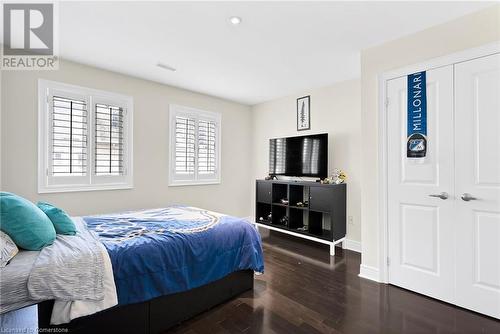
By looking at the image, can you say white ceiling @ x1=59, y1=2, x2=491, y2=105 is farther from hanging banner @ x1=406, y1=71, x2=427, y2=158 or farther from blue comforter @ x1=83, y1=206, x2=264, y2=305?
blue comforter @ x1=83, y1=206, x2=264, y2=305

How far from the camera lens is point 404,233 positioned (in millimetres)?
2506

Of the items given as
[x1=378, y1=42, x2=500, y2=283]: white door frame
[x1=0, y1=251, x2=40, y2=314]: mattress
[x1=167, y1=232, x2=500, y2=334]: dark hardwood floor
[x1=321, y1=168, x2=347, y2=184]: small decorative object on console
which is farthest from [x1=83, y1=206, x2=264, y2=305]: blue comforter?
[x1=321, y1=168, x2=347, y2=184]: small decorative object on console

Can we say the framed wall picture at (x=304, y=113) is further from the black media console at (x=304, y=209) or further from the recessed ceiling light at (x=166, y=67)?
the recessed ceiling light at (x=166, y=67)

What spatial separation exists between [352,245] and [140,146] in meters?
3.54

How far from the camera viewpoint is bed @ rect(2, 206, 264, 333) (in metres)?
1.44

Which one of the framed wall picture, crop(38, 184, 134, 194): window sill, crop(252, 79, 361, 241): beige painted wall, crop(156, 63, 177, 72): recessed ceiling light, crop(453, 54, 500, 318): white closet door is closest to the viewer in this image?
crop(453, 54, 500, 318): white closet door

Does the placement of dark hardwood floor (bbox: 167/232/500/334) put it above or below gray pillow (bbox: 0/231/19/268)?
below

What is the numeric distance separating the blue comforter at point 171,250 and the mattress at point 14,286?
425 millimetres

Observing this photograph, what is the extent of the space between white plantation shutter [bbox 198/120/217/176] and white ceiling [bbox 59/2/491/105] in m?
1.09

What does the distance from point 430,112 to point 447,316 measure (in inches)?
70.0

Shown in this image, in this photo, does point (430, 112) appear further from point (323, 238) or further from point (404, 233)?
point (323, 238)

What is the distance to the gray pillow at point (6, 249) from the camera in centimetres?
133

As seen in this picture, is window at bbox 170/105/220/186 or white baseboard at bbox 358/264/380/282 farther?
window at bbox 170/105/220/186

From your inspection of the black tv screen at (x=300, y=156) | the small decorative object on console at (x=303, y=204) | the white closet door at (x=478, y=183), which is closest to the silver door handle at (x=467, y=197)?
the white closet door at (x=478, y=183)
